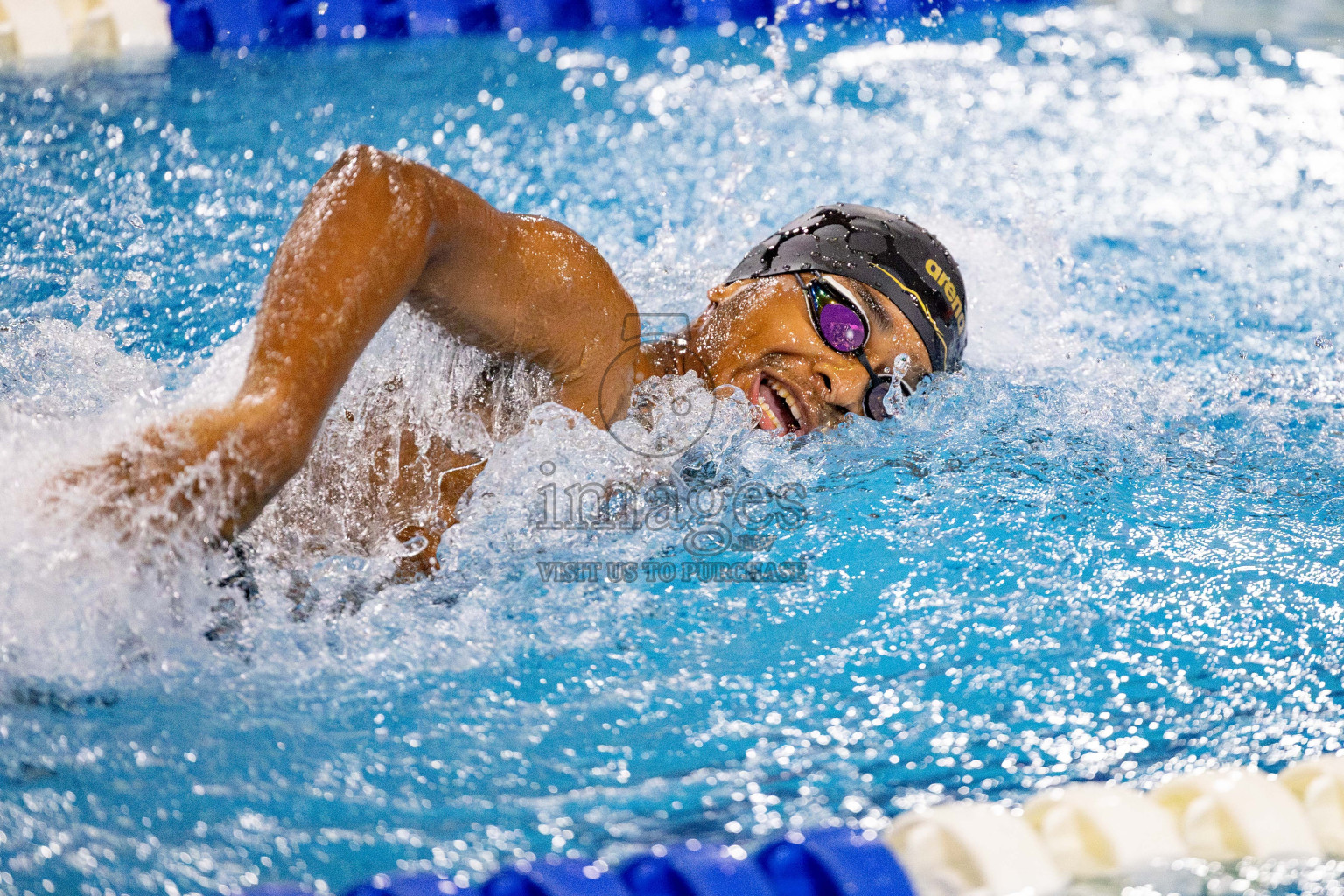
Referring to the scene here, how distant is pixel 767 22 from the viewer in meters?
5.51

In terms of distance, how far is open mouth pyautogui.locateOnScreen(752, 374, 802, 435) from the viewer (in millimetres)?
2178

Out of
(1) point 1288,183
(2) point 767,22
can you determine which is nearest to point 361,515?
(1) point 1288,183

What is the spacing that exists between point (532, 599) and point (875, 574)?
23.9 inches

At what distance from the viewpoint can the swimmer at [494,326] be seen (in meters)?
1.28

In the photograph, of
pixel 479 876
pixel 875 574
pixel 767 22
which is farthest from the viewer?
pixel 767 22

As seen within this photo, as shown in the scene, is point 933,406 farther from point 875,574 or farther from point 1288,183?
point 1288,183

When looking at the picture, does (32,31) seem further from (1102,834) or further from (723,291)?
(1102,834)

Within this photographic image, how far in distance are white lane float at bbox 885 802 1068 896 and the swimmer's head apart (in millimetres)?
940

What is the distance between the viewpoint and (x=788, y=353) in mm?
2160

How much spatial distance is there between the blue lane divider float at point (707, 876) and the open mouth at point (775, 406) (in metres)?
0.94

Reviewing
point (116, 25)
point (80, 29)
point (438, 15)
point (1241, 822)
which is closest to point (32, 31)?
point (80, 29)

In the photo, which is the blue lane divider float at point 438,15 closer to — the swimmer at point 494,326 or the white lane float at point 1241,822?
the swimmer at point 494,326

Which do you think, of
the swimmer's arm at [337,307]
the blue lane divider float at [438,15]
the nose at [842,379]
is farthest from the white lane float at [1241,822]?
the blue lane divider float at [438,15]

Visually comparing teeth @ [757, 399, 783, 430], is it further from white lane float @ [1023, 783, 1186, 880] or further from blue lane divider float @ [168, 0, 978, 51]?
blue lane divider float @ [168, 0, 978, 51]
